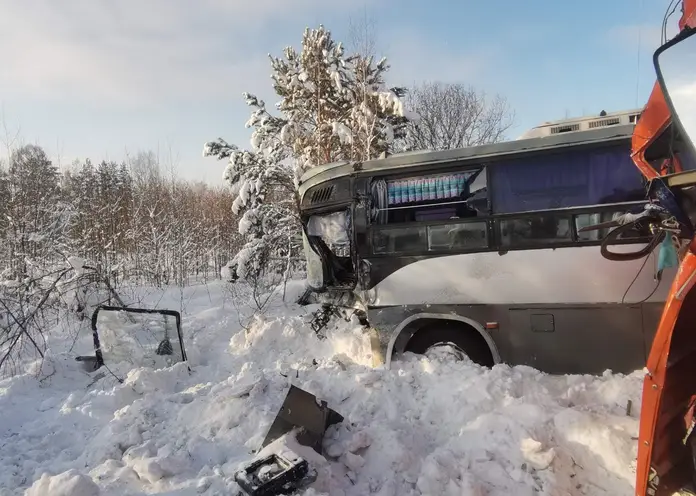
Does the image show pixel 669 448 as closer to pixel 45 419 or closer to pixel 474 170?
pixel 474 170

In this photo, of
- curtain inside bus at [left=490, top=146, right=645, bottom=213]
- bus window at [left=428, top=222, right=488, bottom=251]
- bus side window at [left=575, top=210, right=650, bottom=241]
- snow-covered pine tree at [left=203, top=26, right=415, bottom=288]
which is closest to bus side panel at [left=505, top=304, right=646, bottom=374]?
bus side window at [left=575, top=210, right=650, bottom=241]

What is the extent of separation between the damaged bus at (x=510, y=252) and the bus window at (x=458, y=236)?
0.4 inches

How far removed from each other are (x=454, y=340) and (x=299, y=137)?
9.50 metres

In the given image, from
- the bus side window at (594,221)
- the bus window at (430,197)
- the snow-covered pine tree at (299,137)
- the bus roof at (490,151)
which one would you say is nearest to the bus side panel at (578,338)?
the bus side window at (594,221)

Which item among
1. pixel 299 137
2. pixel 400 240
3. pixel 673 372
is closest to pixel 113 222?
pixel 299 137

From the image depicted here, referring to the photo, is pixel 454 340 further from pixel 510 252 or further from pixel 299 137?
pixel 299 137

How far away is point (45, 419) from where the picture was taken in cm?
510

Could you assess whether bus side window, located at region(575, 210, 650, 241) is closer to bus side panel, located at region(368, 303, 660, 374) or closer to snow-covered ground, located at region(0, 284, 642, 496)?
bus side panel, located at region(368, 303, 660, 374)

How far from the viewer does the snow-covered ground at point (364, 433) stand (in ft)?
10.3

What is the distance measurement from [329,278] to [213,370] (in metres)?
2.28

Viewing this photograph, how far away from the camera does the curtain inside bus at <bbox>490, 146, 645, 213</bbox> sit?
4465 millimetres

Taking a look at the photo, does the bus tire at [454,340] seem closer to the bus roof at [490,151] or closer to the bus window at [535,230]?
the bus window at [535,230]

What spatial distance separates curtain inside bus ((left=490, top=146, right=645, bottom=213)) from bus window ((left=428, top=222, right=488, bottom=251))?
30cm

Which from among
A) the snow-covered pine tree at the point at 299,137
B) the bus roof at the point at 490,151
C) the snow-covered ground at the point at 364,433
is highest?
the snow-covered pine tree at the point at 299,137
